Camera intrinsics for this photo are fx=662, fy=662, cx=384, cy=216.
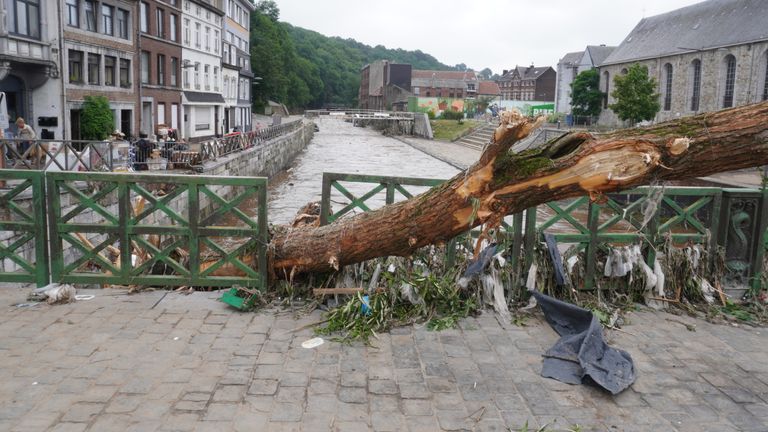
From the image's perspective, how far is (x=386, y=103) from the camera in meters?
124

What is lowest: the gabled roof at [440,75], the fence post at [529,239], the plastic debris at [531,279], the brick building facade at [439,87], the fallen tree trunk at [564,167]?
the plastic debris at [531,279]

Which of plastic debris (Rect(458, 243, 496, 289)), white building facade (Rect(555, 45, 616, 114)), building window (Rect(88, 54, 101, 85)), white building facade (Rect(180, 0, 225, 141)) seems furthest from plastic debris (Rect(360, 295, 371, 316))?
white building facade (Rect(555, 45, 616, 114))

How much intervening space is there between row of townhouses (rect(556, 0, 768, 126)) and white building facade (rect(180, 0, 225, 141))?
3136 centimetres

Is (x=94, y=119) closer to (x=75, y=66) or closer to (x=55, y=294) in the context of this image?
(x=75, y=66)

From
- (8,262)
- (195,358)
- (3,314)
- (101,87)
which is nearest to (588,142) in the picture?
(195,358)

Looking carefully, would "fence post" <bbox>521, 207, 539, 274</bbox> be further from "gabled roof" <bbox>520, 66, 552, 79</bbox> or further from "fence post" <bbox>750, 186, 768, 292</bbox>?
"gabled roof" <bbox>520, 66, 552, 79</bbox>

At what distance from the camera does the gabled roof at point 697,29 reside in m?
45.4

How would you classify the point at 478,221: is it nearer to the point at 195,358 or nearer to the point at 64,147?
the point at 195,358

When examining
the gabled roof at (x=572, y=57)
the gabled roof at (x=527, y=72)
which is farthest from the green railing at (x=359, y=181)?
the gabled roof at (x=527, y=72)

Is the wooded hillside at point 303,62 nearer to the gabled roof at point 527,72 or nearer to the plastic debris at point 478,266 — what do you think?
the gabled roof at point 527,72

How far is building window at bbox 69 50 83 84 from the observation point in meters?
26.2

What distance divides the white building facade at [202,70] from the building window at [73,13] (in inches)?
507

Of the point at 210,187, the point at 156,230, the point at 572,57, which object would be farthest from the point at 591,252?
the point at 572,57

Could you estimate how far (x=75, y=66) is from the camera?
2658 centimetres
